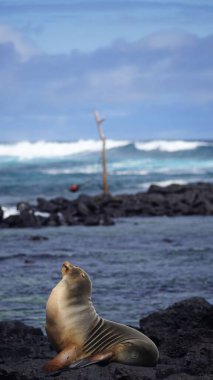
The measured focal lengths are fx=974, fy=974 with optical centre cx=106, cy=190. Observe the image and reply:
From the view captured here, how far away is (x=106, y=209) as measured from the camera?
1165 inches

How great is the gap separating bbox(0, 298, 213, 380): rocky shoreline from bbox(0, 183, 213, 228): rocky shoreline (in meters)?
16.3

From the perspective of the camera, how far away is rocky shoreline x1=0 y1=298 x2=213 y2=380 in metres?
7.70

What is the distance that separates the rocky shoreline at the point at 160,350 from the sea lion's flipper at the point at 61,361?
0.06m

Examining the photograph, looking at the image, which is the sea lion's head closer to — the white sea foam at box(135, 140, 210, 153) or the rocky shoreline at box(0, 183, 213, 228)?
the rocky shoreline at box(0, 183, 213, 228)

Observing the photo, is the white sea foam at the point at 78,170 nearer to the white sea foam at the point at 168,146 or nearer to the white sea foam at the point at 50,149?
the white sea foam at the point at 168,146

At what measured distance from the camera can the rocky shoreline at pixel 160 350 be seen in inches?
303

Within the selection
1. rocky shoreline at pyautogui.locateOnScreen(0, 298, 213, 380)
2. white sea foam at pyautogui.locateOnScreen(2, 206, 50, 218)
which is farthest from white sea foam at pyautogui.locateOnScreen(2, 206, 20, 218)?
rocky shoreline at pyautogui.locateOnScreen(0, 298, 213, 380)

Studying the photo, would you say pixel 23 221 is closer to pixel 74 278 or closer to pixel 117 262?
pixel 117 262

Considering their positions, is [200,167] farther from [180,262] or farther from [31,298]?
[31,298]

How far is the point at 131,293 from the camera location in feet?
49.0

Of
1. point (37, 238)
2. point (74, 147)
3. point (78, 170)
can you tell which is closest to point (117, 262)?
point (37, 238)

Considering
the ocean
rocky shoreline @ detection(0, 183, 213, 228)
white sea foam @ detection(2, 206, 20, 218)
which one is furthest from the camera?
white sea foam @ detection(2, 206, 20, 218)

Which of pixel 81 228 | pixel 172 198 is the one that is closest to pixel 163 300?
pixel 81 228

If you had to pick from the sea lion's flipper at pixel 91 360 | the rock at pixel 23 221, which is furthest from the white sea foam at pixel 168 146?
the sea lion's flipper at pixel 91 360
